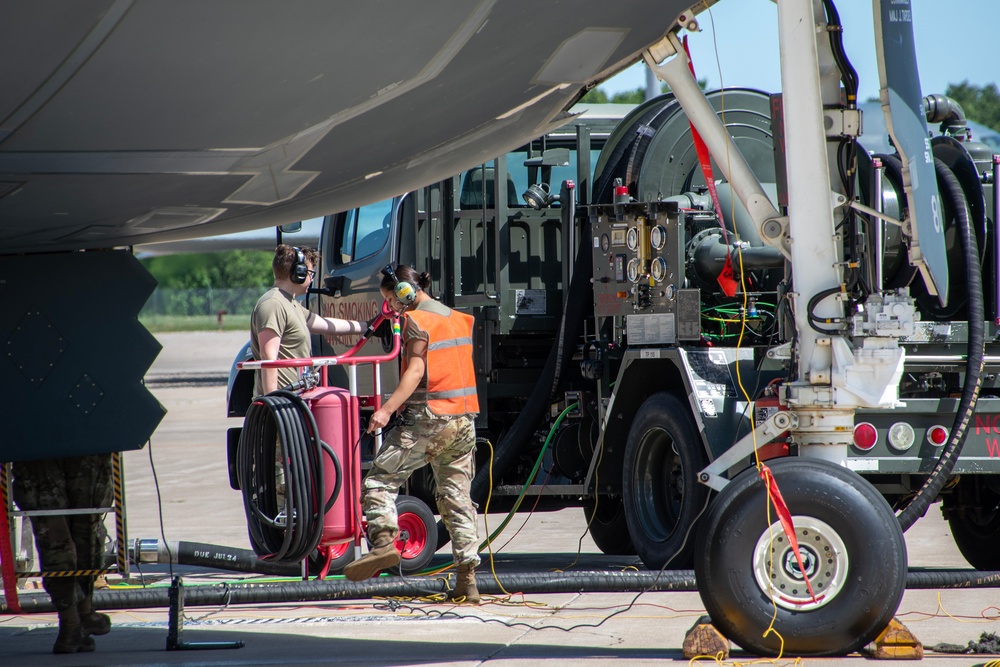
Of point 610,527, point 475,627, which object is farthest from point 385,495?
point 610,527

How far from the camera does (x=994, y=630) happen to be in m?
6.14

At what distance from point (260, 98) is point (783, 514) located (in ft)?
8.75

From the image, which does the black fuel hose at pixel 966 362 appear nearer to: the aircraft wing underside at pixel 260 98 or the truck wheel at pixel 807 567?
the truck wheel at pixel 807 567

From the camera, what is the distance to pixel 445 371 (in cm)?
711

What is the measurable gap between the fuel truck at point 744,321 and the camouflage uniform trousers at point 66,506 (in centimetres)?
274

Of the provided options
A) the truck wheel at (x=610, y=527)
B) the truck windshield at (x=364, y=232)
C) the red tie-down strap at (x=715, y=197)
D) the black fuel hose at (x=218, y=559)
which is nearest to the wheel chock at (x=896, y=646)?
the red tie-down strap at (x=715, y=197)

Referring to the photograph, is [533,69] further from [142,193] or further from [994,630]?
[994,630]

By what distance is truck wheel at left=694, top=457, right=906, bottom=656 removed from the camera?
16.6ft

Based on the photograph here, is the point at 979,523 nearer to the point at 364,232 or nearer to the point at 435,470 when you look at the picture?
the point at 435,470

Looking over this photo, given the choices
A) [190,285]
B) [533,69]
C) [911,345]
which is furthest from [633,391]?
[190,285]

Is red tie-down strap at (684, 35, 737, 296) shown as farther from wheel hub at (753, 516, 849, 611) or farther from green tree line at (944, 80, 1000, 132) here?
green tree line at (944, 80, 1000, 132)

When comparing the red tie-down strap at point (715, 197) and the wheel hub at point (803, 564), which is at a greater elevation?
the red tie-down strap at point (715, 197)

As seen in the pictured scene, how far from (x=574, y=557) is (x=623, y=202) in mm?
3066

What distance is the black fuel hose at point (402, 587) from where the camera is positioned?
6.77 meters
